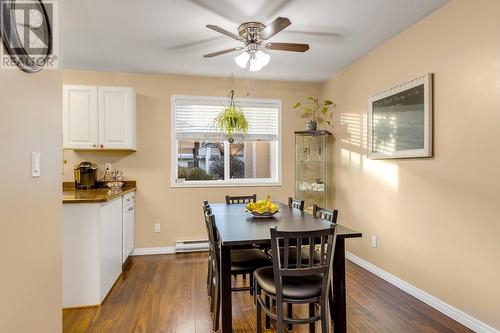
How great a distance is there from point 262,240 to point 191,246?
105 inches

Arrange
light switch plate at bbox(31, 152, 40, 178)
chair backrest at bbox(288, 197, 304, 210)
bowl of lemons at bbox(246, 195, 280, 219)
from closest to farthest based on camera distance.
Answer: light switch plate at bbox(31, 152, 40, 178) → bowl of lemons at bbox(246, 195, 280, 219) → chair backrest at bbox(288, 197, 304, 210)

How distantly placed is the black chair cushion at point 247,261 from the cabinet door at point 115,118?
7.56ft

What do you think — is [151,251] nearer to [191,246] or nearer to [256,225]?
[191,246]

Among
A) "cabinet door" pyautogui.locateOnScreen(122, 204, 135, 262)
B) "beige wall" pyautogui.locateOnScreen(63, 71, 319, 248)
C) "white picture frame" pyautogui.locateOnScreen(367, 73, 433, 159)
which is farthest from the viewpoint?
"beige wall" pyautogui.locateOnScreen(63, 71, 319, 248)

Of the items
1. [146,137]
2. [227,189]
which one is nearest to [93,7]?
[146,137]

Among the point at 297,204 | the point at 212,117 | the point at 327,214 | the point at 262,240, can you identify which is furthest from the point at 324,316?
the point at 212,117

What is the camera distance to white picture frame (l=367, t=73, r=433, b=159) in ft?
8.64

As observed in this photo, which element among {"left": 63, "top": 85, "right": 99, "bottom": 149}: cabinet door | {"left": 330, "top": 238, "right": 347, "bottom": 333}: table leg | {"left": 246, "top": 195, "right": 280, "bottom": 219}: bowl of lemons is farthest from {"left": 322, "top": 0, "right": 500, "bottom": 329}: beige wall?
{"left": 63, "top": 85, "right": 99, "bottom": 149}: cabinet door

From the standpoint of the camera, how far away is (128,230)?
371 cm

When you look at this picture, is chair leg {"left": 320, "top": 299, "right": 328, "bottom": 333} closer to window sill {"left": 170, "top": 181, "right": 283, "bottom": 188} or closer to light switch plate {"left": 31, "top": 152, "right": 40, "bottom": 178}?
light switch plate {"left": 31, "top": 152, "right": 40, "bottom": 178}

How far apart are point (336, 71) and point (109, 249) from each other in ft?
11.8

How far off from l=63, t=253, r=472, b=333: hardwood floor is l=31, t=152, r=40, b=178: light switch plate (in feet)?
4.88

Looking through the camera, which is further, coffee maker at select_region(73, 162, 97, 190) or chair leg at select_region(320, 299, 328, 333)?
coffee maker at select_region(73, 162, 97, 190)

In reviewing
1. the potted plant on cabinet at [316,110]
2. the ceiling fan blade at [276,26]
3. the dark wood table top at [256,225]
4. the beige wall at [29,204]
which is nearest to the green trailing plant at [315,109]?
the potted plant on cabinet at [316,110]
